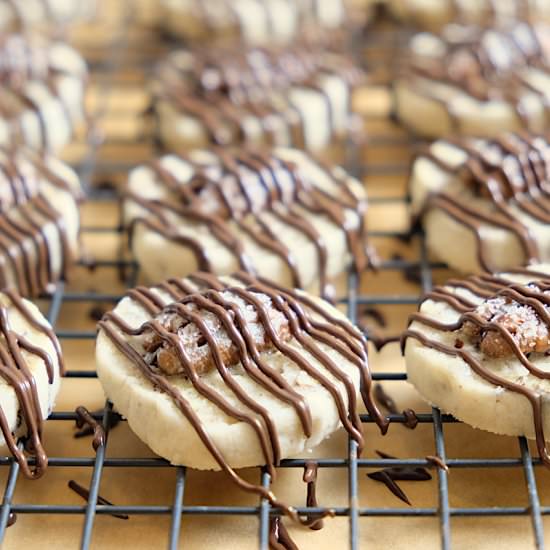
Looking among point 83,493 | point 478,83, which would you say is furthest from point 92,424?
point 478,83

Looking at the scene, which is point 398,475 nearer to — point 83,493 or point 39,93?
point 83,493

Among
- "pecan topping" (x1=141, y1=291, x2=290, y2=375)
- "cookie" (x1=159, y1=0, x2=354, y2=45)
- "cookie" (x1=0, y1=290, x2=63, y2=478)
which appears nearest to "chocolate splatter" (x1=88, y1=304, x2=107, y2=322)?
"cookie" (x1=0, y1=290, x2=63, y2=478)

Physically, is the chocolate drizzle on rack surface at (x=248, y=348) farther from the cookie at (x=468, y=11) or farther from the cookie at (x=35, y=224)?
the cookie at (x=468, y=11)

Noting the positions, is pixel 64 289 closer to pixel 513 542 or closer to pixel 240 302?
pixel 240 302

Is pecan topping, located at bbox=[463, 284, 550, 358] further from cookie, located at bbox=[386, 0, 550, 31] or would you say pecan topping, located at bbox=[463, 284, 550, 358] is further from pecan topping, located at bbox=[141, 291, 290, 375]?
cookie, located at bbox=[386, 0, 550, 31]

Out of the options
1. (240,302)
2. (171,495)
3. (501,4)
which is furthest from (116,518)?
(501,4)

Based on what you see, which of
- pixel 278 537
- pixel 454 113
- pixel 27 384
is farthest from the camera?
pixel 454 113
